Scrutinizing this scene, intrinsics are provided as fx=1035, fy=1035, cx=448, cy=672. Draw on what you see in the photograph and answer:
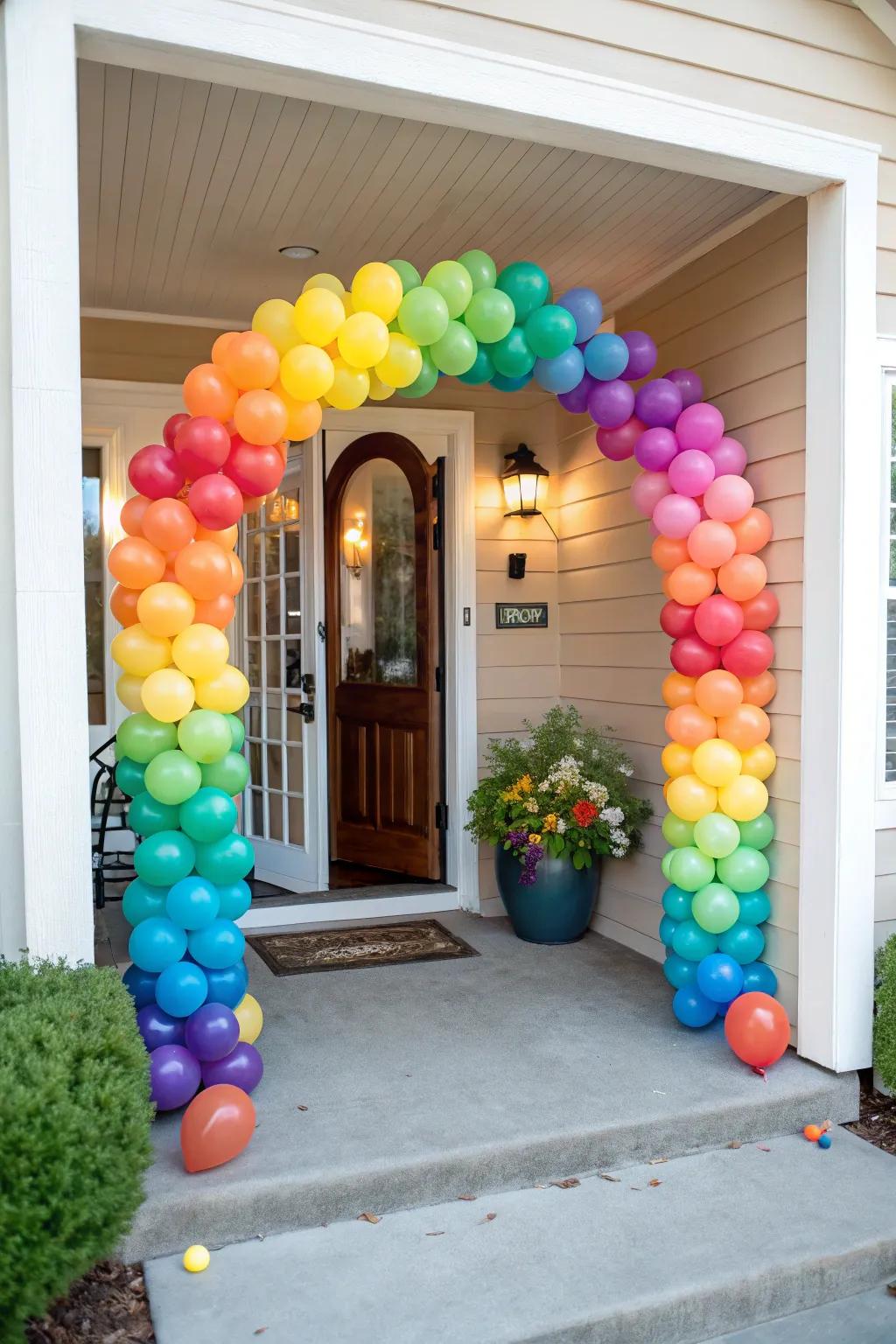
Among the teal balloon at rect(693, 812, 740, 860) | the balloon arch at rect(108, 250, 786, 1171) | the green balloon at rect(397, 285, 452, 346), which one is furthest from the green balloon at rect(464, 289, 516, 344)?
the teal balloon at rect(693, 812, 740, 860)

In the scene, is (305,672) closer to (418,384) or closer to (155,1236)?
(418,384)

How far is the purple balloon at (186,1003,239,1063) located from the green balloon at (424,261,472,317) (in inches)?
79.1

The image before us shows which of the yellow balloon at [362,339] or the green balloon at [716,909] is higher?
the yellow balloon at [362,339]

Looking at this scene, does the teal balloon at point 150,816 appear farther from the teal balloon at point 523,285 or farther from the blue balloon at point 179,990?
the teal balloon at point 523,285

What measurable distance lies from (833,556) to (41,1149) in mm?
2517

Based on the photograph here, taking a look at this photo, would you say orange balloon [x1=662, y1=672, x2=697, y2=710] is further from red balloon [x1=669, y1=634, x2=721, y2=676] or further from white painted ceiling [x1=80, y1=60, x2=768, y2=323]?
white painted ceiling [x1=80, y1=60, x2=768, y2=323]

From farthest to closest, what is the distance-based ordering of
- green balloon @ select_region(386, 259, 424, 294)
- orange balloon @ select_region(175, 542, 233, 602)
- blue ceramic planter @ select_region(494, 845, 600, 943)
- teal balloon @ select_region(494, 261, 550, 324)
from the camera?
blue ceramic planter @ select_region(494, 845, 600, 943), teal balloon @ select_region(494, 261, 550, 324), green balloon @ select_region(386, 259, 424, 294), orange balloon @ select_region(175, 542, 233, 602)

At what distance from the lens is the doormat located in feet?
13.4

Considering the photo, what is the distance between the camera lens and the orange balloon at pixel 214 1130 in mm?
2420

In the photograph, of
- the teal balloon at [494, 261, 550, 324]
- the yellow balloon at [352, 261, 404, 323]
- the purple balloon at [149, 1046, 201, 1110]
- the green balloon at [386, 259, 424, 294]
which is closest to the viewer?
the purple balloon at [149, 1046, 201, 1110]

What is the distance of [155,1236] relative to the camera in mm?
2334

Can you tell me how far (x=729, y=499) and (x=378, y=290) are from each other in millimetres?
1255

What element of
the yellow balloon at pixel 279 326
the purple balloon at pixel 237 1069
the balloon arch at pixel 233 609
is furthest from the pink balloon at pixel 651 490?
the purple balloon at pixel 237 1069

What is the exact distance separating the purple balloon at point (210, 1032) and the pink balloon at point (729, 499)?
2073mm
